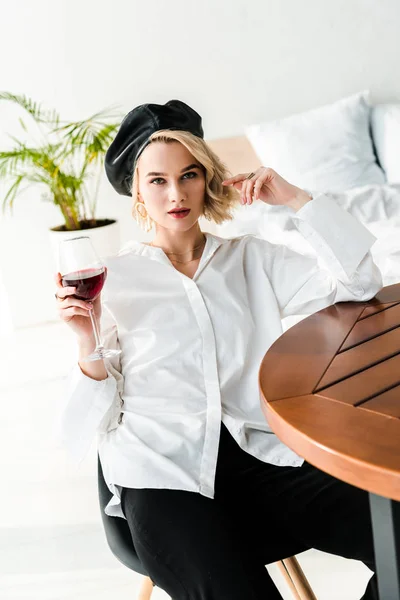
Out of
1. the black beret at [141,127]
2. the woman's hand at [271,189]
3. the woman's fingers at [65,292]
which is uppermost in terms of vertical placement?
the black beret at [141,127]

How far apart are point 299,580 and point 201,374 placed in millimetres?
432

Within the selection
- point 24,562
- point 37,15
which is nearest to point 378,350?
point 24,562

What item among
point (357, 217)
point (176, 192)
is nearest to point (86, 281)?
point (176, 192)

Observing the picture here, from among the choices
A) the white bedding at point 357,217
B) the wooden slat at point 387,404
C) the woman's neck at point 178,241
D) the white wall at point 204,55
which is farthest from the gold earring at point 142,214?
the white wall at point 204,55

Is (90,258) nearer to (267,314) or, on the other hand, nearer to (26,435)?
(267,314)

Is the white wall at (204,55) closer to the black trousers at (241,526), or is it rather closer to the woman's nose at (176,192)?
the woman's nose at (176,192)

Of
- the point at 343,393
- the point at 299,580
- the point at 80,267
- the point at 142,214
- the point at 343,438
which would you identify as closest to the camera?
the point at 343,438

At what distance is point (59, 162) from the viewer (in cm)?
418

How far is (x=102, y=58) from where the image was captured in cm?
414

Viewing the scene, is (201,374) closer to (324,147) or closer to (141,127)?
(141,127)

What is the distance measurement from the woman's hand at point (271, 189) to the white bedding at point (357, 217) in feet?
2.66

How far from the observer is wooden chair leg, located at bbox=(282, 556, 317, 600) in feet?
4.42

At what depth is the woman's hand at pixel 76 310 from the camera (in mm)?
1289

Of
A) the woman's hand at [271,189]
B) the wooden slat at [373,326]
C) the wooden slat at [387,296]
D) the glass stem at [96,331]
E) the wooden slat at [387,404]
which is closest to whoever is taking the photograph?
the wooden slat at [387,404]
